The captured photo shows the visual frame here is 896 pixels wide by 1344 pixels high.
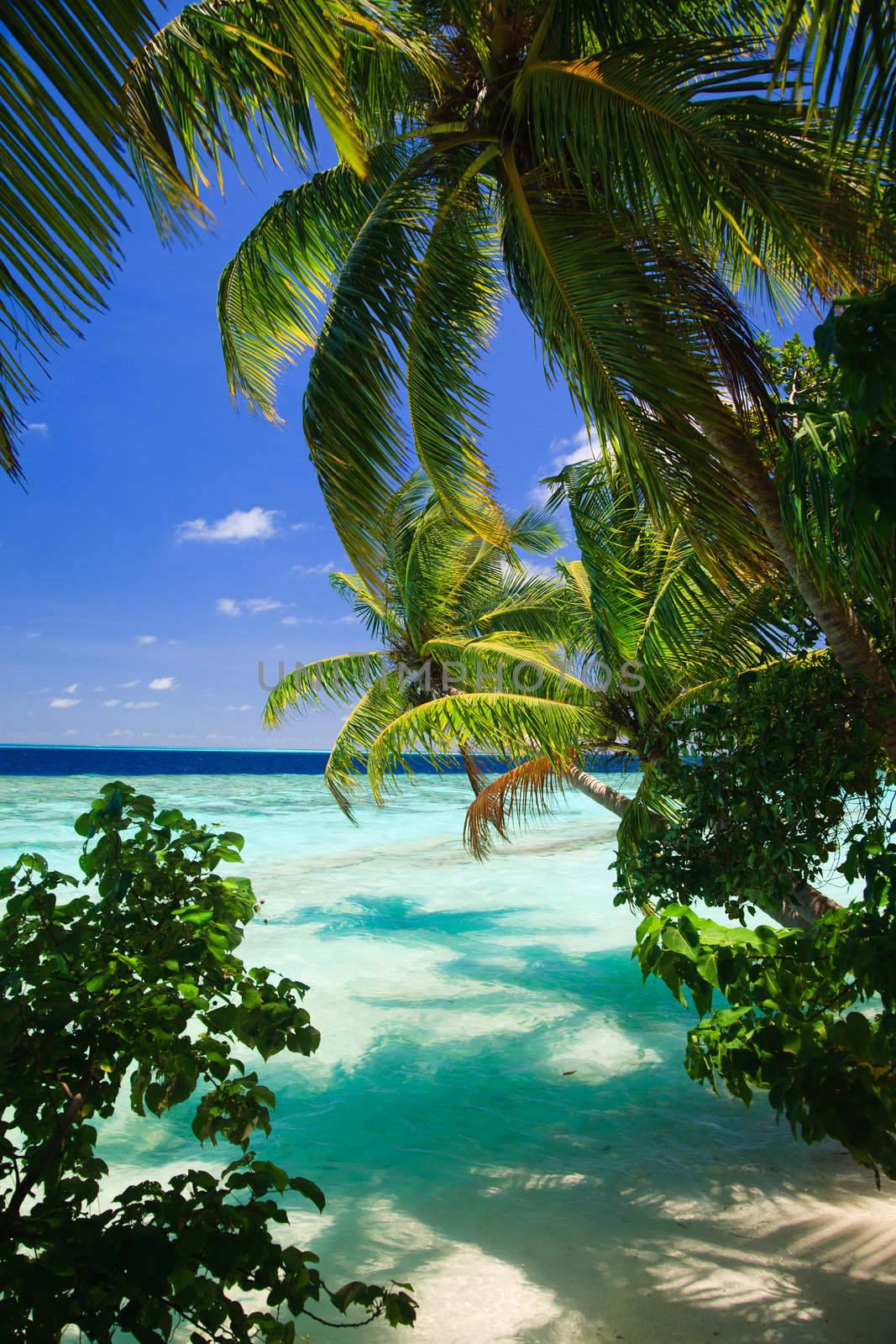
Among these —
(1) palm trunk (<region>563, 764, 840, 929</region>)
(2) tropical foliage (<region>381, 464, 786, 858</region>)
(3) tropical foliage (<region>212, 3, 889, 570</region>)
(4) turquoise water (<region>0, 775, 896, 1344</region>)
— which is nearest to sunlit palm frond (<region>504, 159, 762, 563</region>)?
(3) tropical foliage (<region>212, 3, 889, 570</region>)

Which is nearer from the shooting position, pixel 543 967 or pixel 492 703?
pixel 492 703

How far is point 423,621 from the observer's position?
1104 cm

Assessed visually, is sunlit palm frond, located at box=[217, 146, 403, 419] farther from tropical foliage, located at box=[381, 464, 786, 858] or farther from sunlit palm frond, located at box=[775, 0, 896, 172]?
sunlit palm frond, located at box=[775, 0, 896, 172]

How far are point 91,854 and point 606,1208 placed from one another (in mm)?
4010

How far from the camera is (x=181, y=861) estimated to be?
2.45 m

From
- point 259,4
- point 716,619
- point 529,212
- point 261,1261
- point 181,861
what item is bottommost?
point 261,1261

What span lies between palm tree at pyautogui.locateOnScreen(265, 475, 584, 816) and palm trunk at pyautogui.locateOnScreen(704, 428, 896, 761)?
16.8 ft

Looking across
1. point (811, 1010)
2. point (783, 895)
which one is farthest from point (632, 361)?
point (783, 895)

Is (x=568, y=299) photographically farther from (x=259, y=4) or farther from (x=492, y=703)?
(x=492, y=703)

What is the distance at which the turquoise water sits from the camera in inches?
147

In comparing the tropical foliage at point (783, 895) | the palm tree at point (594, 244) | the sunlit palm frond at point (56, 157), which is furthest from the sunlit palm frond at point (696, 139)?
the sunlit palm frond at point (56, 157)

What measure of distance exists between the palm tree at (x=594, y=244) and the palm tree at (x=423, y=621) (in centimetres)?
448

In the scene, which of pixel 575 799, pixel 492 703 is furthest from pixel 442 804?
pixel 492 703

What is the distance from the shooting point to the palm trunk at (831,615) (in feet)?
13.6
